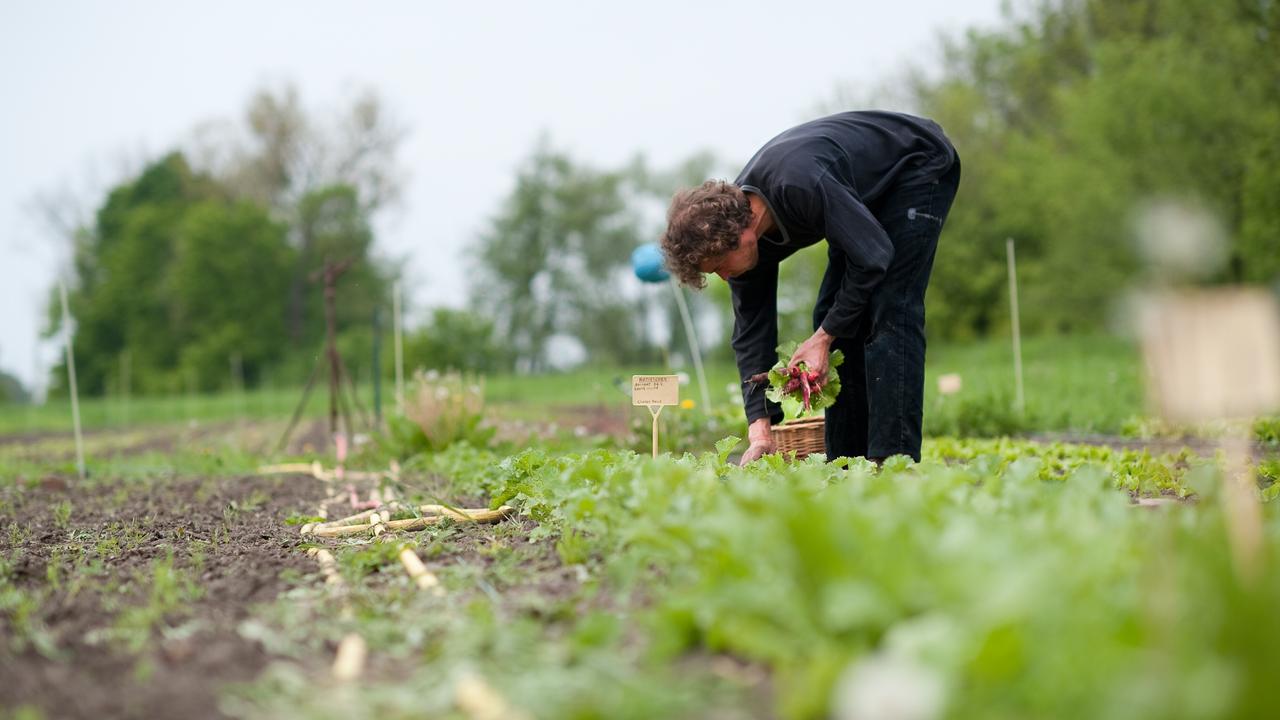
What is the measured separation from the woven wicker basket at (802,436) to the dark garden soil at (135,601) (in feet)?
6.45

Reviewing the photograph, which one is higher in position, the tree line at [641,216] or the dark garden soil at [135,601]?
the tree line at [641,216]

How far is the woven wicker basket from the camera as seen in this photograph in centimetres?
397

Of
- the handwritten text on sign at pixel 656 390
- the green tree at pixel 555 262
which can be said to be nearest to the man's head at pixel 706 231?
the handwritten text on sign at pixel 656 390

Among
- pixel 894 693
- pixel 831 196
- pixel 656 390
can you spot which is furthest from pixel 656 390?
pixel 894 693

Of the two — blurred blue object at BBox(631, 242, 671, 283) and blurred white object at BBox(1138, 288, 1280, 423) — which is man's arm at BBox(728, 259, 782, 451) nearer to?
blurred white object at BBox(1138, 288, 1280, 423)

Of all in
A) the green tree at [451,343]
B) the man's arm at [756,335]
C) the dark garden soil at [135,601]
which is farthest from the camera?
the green tree at [451,343]

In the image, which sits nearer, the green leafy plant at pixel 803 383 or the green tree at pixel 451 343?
the green leafy plant at pixel 803 383

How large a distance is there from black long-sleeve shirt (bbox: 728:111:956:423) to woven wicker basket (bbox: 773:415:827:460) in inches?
6.2

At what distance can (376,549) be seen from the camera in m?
2.66

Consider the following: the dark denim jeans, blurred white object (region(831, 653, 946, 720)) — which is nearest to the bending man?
the dark denim jeans

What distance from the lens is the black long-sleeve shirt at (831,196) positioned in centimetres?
321

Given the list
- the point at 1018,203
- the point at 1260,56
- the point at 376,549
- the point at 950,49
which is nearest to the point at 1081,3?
the point at 950,49

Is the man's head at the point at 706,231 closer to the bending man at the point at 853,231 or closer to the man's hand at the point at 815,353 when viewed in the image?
the bending man at the point at 853,231

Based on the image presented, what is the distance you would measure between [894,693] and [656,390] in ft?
7.99
